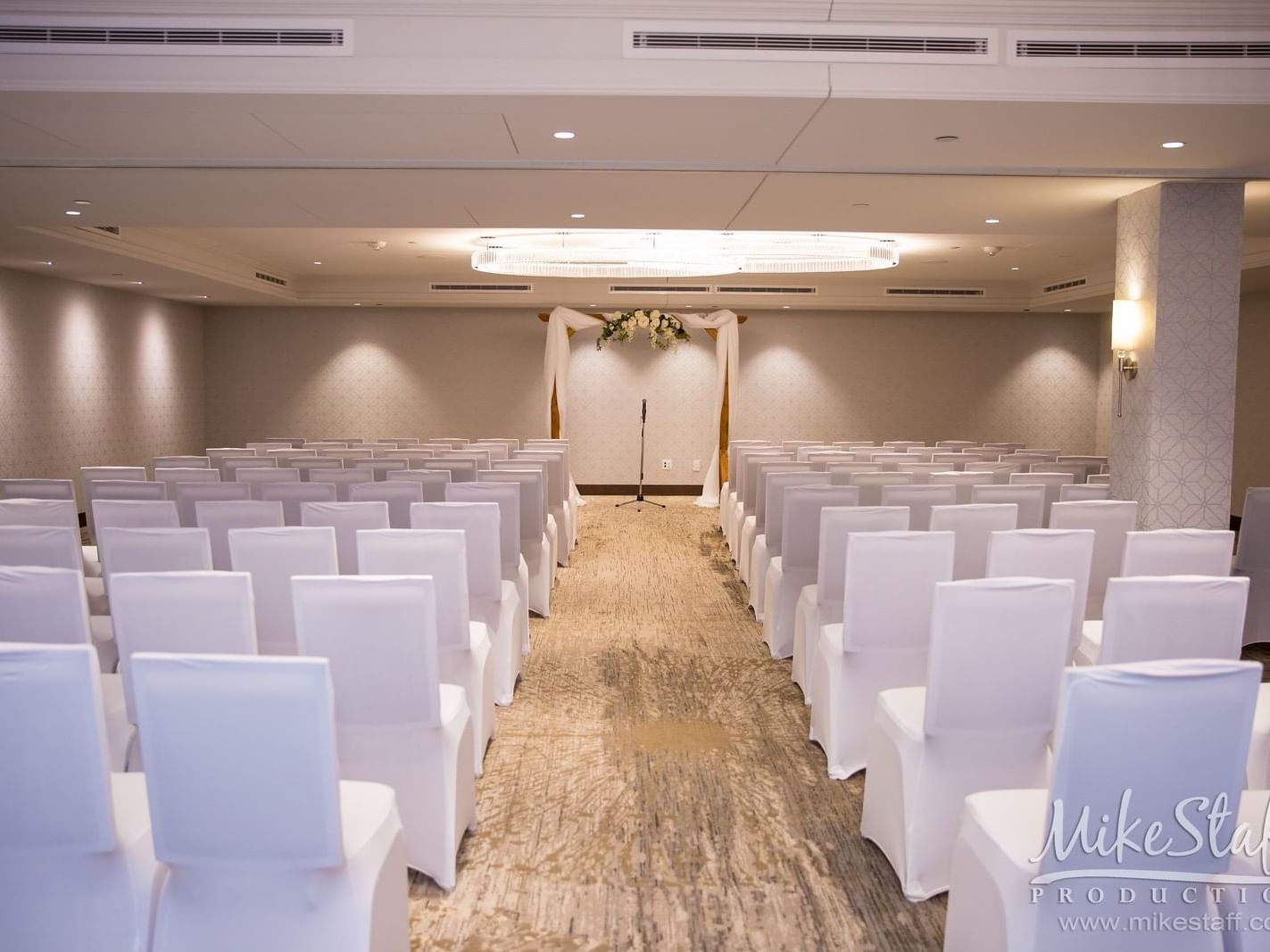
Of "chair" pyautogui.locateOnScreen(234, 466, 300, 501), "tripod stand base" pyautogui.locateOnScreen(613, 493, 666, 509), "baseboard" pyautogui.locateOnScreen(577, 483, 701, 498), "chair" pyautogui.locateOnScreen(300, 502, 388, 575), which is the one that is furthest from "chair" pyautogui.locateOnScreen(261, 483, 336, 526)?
"baseboard" pyautogui.locateOnScreen(577, 483, 701, 498)

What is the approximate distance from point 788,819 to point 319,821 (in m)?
2.09

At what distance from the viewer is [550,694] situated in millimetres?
5359

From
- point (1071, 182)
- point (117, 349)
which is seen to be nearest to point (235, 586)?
point (1071, 182)

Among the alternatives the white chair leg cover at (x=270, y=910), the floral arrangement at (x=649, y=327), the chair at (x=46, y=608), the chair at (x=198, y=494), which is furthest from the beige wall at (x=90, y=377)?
the white chair leg cover at (x=270, y=910)

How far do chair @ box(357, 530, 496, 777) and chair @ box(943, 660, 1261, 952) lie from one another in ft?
7.35

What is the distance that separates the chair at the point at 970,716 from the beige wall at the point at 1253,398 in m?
11.6

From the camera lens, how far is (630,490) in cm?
1634

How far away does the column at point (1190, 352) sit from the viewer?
6.77m

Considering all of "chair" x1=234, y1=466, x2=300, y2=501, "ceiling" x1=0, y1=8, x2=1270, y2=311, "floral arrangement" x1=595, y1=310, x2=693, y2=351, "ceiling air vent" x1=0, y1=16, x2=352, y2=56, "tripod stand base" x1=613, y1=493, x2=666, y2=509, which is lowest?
"tripod stand base" x1=613, y1=493, x2=666, y2=509

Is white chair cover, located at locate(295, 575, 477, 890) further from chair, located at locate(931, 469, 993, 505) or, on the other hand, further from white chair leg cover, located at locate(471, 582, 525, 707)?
chair, located at locate(931, 469, 993, 505)

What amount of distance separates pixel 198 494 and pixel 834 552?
12.4ft

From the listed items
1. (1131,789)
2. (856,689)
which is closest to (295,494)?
(856,689)

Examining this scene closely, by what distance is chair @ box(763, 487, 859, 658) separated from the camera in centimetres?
599

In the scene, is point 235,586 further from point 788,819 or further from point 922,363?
point 922,363
